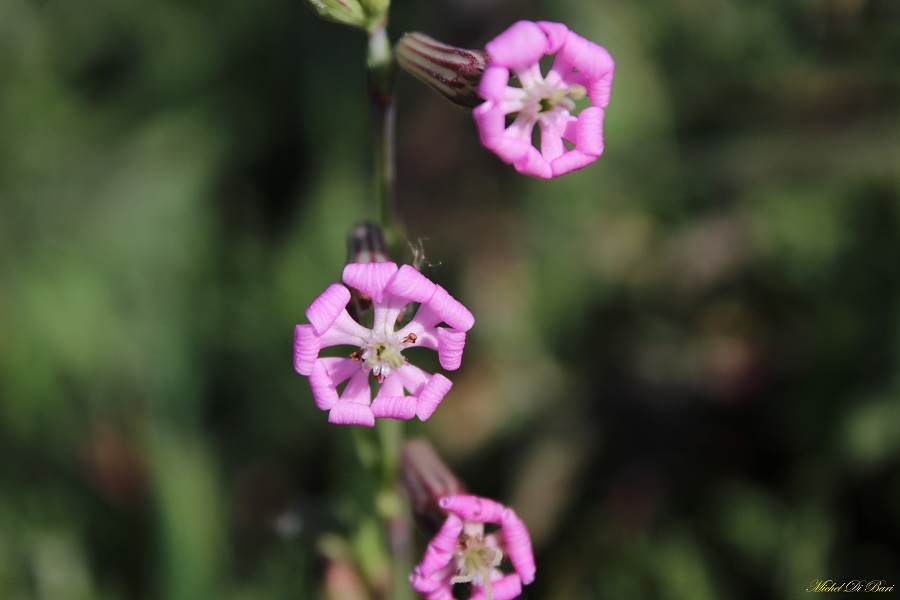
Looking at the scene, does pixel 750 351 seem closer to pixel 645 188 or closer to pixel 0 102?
pixel 645 188

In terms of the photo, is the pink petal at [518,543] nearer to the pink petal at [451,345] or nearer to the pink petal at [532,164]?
the pink petal at [451,345]

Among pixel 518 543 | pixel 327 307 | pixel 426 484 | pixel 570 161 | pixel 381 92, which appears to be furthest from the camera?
pixel 426 484

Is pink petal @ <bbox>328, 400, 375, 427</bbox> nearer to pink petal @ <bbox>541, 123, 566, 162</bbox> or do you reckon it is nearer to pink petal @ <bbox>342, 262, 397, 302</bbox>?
pink petal @ <bbox>342, 262, 397, 302</bbox>

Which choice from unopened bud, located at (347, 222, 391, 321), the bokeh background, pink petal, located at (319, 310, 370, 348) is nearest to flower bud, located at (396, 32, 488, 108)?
unopened bud, located at (347, 222, 391, 321)

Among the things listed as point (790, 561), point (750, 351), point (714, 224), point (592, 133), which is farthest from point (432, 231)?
point (592, 133)

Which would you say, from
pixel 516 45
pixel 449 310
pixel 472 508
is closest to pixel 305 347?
pixel 449 310

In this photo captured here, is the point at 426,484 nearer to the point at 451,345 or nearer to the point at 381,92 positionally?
the point at 451,345
